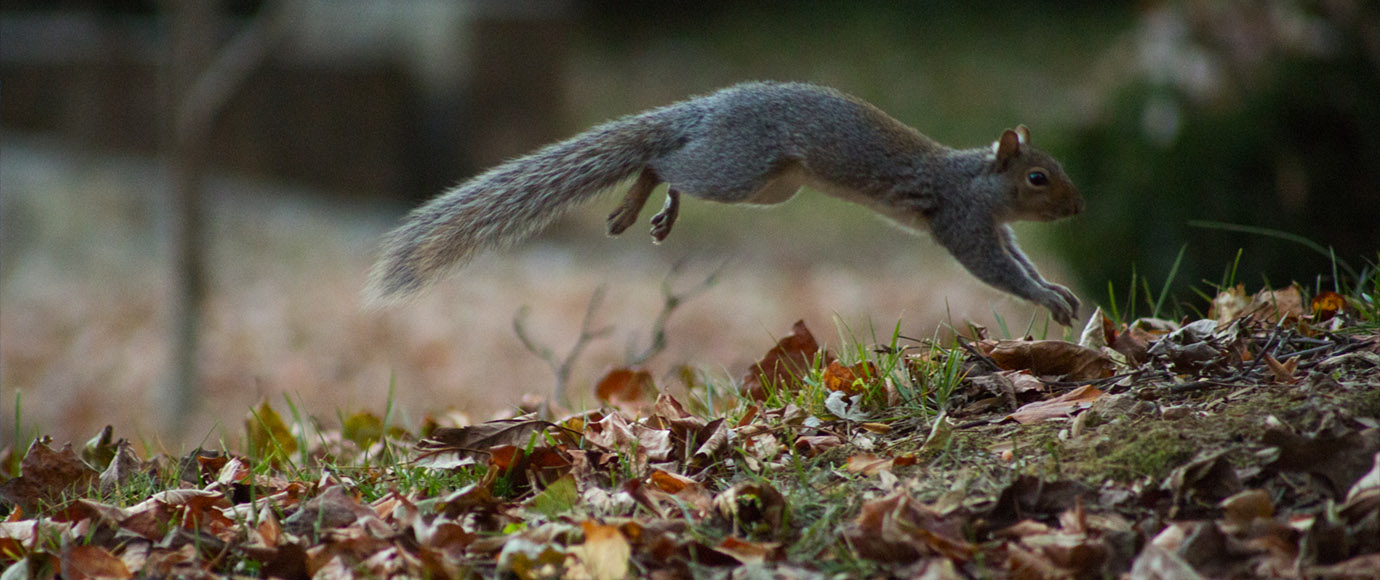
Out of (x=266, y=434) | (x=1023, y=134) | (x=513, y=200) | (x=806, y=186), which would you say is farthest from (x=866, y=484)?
(x=266, y=434)

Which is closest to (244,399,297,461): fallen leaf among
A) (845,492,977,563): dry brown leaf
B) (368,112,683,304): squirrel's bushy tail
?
(368,112,683,304): squirrel's bushy tail

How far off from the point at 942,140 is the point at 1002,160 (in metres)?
8.66

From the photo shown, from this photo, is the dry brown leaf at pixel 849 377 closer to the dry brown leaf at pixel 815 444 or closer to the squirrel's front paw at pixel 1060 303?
the dry brown leaf at pixel 815 444

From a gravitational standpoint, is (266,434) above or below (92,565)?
below

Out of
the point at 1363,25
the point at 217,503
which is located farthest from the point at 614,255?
the point at 217,503

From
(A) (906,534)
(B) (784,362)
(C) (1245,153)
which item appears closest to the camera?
(A) (906,534)

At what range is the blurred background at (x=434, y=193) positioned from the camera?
5094 mm

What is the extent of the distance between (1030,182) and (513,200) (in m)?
1.35

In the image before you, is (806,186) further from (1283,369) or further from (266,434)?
(266,434)

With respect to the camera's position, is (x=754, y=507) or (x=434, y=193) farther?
(x=434, y=193)

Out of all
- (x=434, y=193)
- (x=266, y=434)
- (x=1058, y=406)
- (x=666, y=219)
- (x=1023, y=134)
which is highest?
(x=1023, y=134)

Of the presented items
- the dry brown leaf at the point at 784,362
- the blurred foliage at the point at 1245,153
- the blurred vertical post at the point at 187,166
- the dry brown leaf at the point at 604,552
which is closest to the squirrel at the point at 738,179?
the dry brown leaf at the point at 784,362

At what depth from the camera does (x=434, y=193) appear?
A: 30.2ft

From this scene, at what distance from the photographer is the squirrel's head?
317cm
